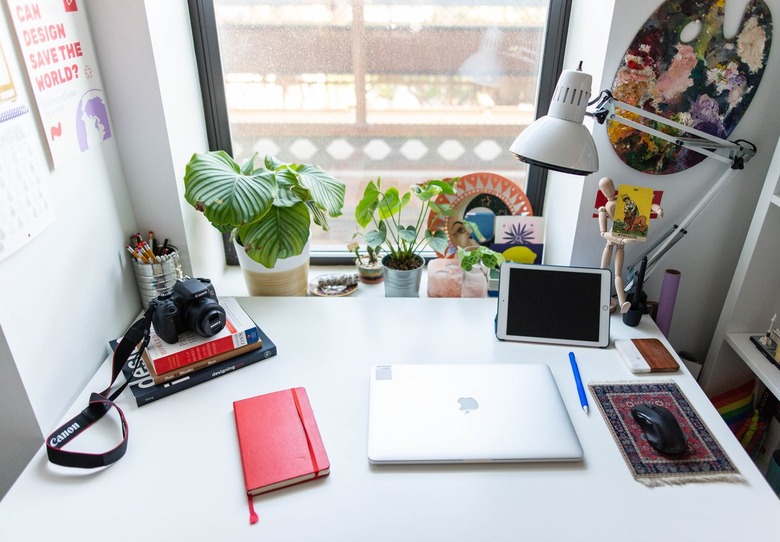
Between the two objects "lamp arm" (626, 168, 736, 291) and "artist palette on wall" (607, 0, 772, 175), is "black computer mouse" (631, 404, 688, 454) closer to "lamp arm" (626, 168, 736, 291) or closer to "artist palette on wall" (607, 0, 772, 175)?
"lamp arm" (626, 168, 736, 291)

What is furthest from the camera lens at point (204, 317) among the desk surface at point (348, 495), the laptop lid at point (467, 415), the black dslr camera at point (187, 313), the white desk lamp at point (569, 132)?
the white desk lamp at point (569, 132)

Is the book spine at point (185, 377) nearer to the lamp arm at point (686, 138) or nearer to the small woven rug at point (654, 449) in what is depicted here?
the small woven rug at point (654, 449)

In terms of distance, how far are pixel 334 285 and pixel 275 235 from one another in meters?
0.31

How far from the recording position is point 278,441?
3.02 feet

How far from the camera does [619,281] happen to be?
127cm

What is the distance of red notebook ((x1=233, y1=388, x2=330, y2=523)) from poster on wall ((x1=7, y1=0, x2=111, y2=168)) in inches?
23.9

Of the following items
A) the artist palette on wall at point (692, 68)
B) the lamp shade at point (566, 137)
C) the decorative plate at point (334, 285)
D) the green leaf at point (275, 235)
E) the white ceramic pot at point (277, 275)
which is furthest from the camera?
the decorative plate at point (334, 285)

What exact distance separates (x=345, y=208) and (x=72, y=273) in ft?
2.59

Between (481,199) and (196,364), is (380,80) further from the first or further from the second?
(196,364)

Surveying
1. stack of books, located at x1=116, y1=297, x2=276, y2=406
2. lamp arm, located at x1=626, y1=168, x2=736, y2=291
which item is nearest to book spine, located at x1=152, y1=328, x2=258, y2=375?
stack of books, located at x1=116, y1=297, x2=276, y2=406

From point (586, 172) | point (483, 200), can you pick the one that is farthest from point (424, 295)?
point (586, 172)

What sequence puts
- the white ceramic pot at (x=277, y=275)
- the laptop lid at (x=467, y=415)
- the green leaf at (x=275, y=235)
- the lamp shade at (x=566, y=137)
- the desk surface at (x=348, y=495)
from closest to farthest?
the desk surface at (x=348, y=495) < the laptop lid at (x=467, y=415) < the lamp shade at (x=566, y=137) < the green leaf at (x=275, y=235) < the white ceramic pot at (x=277, y=275)

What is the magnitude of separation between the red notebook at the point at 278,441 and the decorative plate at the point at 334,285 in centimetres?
46

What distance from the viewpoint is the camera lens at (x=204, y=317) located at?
1.07 meters
